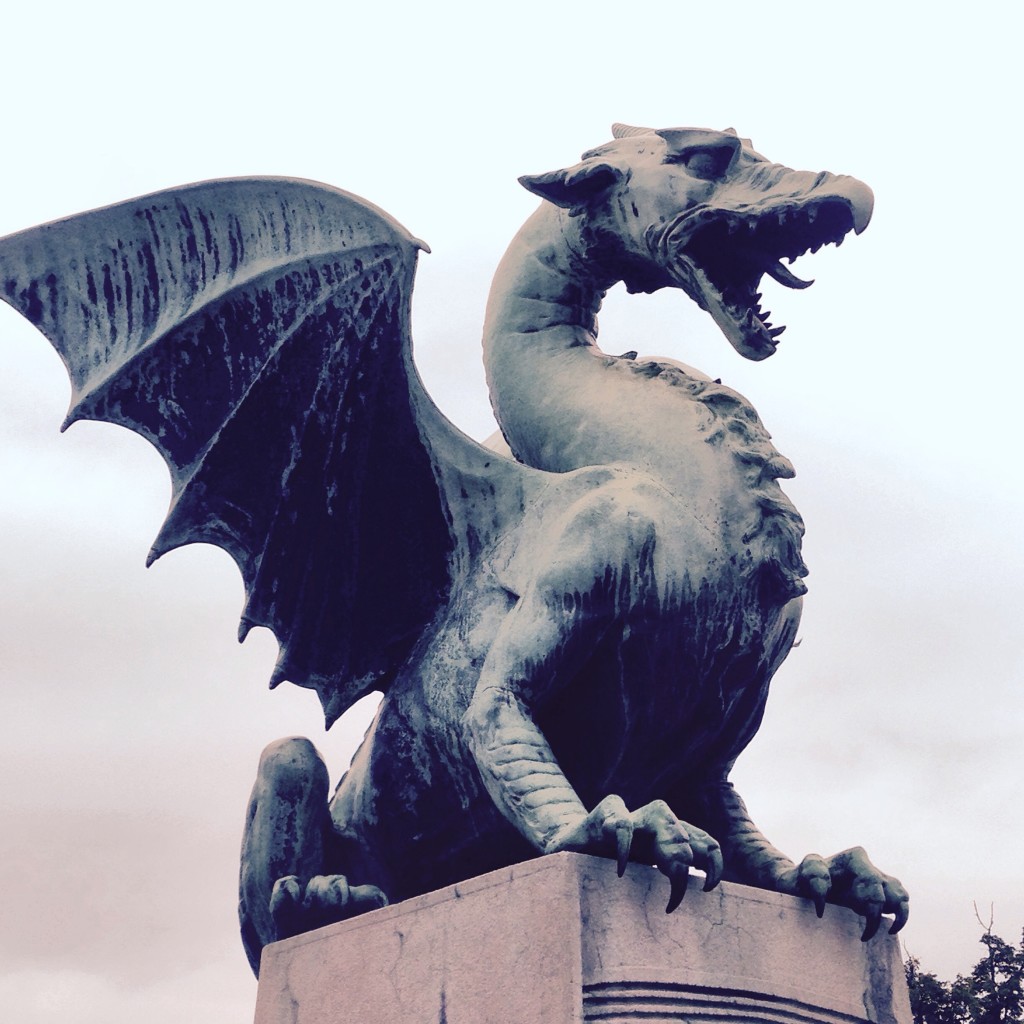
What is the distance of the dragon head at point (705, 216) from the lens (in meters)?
4.37

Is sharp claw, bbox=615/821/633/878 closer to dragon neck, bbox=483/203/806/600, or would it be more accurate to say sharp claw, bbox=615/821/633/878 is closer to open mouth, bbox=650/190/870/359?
dragon neck, bbox=483/203/806/600

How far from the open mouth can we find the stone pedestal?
175 cm

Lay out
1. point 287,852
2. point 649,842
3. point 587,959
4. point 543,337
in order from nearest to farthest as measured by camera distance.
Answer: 1. point 587,959
2. point 649,842
3. point 287,852
4. point 543,337

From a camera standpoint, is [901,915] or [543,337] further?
[543,337]

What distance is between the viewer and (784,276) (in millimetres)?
4500

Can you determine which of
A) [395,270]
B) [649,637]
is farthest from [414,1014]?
[395,270]

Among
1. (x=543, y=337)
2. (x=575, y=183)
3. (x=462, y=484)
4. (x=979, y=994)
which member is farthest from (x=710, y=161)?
(x=979, y=994)

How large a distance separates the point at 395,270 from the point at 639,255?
789mm

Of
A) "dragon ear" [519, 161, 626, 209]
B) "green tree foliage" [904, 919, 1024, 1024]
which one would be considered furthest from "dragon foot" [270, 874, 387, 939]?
"green tree foliage" [904, 919, 1024, 1024]

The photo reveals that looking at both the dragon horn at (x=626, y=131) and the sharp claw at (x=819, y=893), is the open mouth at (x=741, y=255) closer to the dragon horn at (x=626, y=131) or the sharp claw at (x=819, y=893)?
the dragon horn at (x=626, y=131)

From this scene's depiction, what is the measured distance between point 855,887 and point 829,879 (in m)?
0.09

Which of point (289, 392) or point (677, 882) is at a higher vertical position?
point (289, 392)

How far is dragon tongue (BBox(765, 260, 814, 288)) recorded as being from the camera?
14.8 ft

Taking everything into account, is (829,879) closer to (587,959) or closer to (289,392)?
(587,959)
